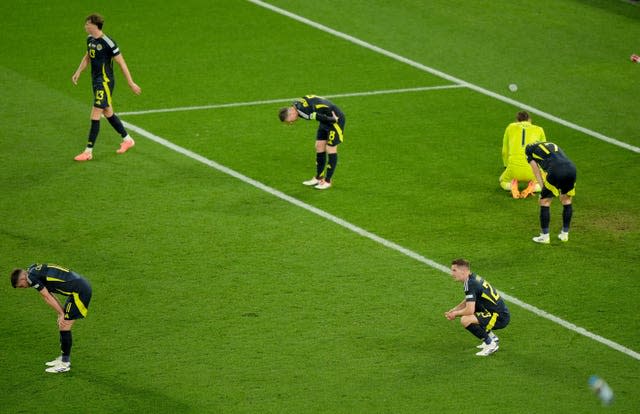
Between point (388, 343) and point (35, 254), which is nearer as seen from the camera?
point (388, 343)

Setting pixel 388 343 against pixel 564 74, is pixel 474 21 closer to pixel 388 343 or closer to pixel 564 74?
pixel 564 74

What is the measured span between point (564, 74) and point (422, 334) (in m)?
11.1

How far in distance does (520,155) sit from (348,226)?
304 centimetres

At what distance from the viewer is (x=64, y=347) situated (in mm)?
12859

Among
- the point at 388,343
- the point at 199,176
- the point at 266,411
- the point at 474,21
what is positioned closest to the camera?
the point at 266,411

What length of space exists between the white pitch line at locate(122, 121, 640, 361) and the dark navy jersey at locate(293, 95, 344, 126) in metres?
1.29

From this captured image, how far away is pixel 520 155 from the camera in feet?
58.7

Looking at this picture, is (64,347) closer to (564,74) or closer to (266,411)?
(266,411)

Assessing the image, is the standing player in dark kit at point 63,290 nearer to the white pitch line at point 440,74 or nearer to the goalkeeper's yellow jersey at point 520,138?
the goalkeeper's yellow jersey at point 520,138

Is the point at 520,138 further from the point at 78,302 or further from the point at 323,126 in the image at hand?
the point at 78,302

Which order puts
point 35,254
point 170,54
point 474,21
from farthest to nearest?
point 474,21, point 170,54, point 35,254

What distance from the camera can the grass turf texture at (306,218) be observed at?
12953mm

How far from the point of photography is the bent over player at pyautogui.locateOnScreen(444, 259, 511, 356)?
42.9 ft

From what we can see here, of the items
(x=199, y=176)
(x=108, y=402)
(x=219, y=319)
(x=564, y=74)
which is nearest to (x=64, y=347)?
(x=108, y=402)
